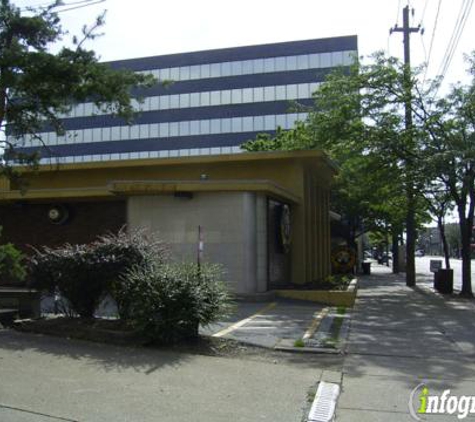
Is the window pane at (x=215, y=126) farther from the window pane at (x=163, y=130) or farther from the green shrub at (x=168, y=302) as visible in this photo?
the green shrub at (x=168, y=302)

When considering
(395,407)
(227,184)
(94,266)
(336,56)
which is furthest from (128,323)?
(336,56)

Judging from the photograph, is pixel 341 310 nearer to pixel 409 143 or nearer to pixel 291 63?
pixel 409 143

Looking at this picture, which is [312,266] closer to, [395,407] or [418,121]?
[418,121]

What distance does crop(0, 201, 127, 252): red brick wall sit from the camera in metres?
20.3

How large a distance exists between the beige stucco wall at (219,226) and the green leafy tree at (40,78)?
4340 millimetres

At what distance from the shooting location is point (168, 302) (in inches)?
373

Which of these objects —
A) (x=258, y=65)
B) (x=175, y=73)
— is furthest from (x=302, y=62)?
(x=175, y=73)

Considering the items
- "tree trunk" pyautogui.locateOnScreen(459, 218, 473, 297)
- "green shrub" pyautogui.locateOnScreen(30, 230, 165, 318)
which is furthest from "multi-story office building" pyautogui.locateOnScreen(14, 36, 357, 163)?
"green shrub" pyautogui.locateOnScreen(30, 230, 165, 318)

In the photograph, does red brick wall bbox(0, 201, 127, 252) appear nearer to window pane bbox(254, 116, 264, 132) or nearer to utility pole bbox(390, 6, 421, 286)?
utility pole bbox(390, 6, 421, 286)

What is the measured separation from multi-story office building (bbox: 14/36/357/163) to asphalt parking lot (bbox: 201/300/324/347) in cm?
5241

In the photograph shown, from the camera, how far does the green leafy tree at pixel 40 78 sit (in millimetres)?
12445

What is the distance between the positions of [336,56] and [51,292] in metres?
62.8

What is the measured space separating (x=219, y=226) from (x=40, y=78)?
6857 mm

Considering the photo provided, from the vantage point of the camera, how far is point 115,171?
24031 millimetres
